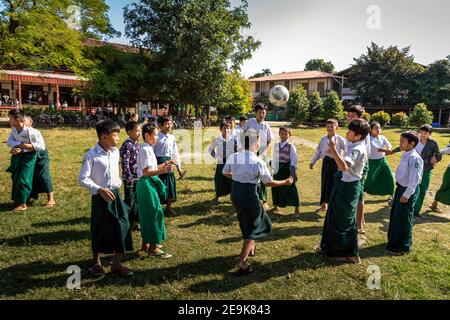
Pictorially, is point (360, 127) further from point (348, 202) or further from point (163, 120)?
point (163, 120)

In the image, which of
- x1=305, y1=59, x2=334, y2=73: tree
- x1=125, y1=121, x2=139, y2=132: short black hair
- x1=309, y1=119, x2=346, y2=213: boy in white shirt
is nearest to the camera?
x1=125, y1=121, x2=139, y2=132: short black hair

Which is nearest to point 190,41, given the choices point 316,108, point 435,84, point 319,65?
point 316,108

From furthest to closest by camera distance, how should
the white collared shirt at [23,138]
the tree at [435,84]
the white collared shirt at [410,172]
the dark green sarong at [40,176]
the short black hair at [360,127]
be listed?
the tree at [435,84], the dark green sarong at [40,176], the white collared shirt at [23,138], the white collared shirt at [410,172], the short black hair at [360,127]

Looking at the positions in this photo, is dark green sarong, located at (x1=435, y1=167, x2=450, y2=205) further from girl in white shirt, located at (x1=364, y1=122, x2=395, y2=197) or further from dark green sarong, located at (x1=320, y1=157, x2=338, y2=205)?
dark green sarong, located at (x1=320, y1=157, x2=338, y2=205)

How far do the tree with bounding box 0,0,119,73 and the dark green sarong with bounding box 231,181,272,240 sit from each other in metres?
21.7

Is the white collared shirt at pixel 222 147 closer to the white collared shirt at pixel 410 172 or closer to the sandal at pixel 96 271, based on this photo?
the white collared shirt at pixel 410 172

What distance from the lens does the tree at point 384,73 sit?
37.2m

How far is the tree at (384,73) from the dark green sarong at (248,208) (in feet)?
127

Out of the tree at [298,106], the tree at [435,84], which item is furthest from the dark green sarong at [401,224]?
the tree at [435,84]

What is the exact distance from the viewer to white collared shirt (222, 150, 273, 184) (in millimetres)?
3955

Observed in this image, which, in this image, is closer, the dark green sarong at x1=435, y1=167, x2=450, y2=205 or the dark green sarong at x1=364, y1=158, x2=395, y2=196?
the dark green sarong at x1=435, y1=167, x2=450, y2=205

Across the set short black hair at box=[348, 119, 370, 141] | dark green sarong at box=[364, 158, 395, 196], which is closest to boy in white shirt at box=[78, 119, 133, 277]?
short black hair at box=[348, 119, 370, 141]
